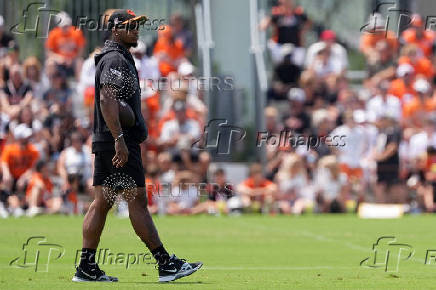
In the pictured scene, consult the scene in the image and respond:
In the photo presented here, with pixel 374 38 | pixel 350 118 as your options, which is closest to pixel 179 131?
pixel 350 118

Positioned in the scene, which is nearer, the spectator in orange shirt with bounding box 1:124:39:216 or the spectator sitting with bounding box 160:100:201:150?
the spectator in orange shirt with bounding box 1:124:39:216

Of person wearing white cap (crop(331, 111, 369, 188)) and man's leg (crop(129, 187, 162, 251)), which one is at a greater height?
man's leg (crop(129, 187, 162, 251))

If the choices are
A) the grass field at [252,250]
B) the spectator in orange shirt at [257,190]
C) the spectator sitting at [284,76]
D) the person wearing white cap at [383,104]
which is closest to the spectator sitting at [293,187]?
the spectator in orange shirt at [257,190]

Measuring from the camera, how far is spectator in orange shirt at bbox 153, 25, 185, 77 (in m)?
25.2

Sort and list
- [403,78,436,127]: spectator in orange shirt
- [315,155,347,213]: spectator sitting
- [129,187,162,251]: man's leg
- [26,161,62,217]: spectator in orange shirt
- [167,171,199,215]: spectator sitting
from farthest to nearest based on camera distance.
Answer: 1. [403,78,436,127]: spectator in orange shirt
2. [315,155,347,213]: spectator sitting
3. [167,171,199,215]: spectator sitting
4. [26,161,62,217]: spectator in orange shirt
5. [129,187,162,251]: man's leg

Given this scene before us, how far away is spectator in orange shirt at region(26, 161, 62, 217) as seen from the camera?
2214 cm

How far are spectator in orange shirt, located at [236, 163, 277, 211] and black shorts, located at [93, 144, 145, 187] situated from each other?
13004 mm

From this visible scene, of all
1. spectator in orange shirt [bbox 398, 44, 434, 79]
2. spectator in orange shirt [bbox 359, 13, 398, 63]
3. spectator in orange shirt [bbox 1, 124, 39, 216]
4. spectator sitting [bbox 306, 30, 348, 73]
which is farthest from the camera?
spectator in orange shirt [bbox 359, 13, 398, 63]

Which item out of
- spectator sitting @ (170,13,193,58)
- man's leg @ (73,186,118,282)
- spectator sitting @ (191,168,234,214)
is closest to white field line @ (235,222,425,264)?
spectator sitting @ (191,168,234,214)

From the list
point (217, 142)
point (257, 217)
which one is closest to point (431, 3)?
point (217, 142)

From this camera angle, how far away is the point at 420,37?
27250mm

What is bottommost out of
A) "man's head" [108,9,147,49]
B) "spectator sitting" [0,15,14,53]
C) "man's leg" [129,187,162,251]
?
"man's leg" [129,187,162,251]

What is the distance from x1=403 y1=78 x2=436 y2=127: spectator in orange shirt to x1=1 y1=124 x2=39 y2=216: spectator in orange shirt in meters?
8.55

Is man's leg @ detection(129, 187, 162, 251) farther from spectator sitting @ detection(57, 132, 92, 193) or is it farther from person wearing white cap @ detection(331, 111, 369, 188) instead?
person wearing white cap @ detection(331, 111, 369, 188)
